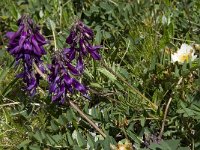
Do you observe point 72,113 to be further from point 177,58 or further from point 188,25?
point 188,25

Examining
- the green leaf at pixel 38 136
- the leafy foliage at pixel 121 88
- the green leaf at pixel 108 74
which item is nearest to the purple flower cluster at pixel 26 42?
the leafy foliage at pixel 121 88

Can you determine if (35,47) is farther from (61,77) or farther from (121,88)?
(121,88)

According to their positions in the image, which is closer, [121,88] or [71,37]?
[71,37]

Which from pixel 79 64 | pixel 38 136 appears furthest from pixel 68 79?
pixel 38 136

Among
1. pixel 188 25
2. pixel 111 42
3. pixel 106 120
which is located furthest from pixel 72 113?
pixel 188 25

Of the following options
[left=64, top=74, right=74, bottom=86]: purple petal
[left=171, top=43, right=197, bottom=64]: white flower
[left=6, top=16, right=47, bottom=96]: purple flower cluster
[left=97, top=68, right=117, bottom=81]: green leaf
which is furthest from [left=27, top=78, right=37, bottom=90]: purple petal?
[left=171, top=43, right=197, bottom=64]: white flower
